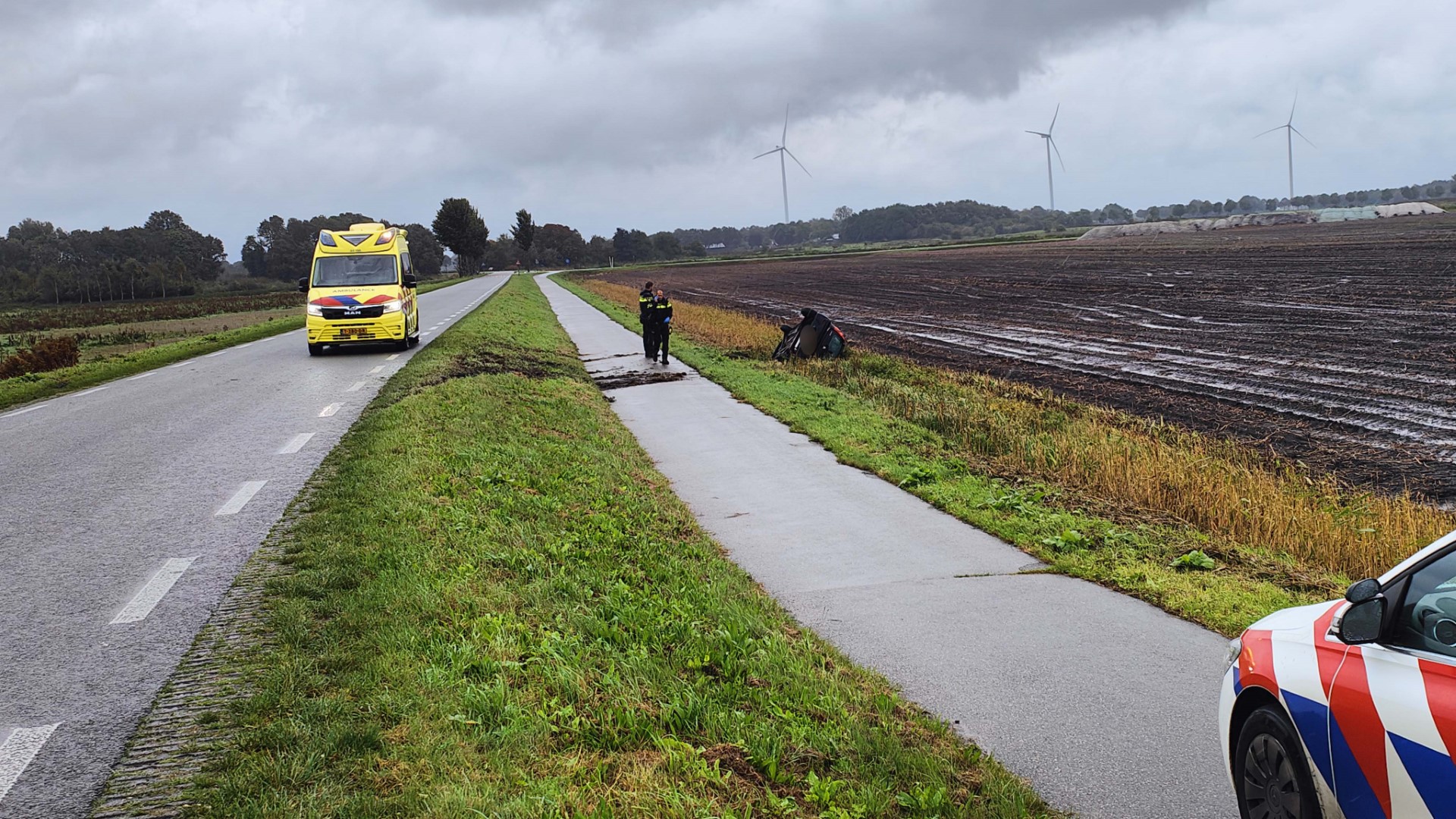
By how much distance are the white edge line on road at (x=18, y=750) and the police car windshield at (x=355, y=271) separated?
2048 cm

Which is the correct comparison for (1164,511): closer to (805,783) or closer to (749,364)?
(805,783)

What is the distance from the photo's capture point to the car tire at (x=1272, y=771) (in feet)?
11.3

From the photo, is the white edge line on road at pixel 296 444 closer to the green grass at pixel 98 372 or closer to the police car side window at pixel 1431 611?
the green grass at pixel 98 372

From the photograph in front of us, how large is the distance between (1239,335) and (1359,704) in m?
22.1

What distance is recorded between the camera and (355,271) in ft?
80.1

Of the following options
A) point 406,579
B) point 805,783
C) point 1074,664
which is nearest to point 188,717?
point 406,579

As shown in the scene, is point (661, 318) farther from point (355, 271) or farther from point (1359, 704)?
point (1359, 704)

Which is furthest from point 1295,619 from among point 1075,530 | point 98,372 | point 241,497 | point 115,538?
point 98,372

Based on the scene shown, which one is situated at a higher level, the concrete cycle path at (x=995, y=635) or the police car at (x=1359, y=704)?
the police car at (x=1359, y=704)

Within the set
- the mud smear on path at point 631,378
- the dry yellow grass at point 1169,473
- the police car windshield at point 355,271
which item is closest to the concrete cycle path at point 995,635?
the dry yellow grass at point 1169,473

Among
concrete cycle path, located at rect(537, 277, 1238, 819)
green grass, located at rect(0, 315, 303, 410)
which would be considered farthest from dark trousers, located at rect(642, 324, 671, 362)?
concrete cycle path, located at rect(537, 277, 1238, 819)

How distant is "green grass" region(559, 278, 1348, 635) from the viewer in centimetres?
695

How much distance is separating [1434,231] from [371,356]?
6152 cm

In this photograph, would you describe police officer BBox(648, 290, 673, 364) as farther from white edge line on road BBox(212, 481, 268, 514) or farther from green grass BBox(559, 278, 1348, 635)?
white edge line on road BBox(212, 481, 268, 514)
